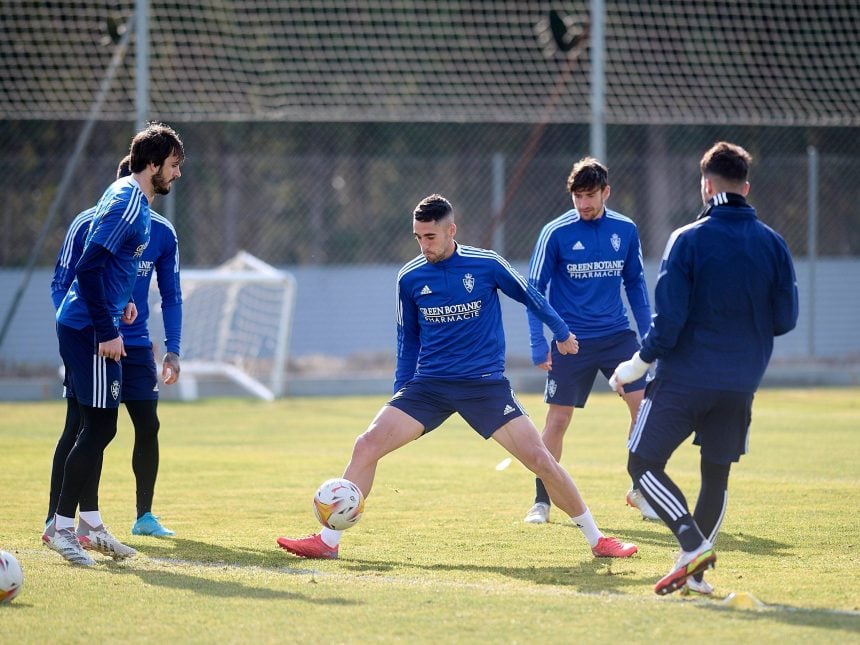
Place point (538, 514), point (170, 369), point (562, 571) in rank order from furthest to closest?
point (538, 514), point (170, 369), point (562, 571)

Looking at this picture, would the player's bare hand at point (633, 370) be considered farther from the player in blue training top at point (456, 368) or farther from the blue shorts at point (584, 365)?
the blue shorts at point (584, 365)

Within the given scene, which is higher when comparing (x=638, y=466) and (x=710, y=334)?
(x=710, y=334)

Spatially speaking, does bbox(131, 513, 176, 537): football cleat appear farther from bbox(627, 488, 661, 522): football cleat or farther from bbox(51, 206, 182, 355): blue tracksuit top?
bbox(627, 488, 661, 522): football cleat

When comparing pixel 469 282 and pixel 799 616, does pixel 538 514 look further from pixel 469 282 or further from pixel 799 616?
pixel 799 616

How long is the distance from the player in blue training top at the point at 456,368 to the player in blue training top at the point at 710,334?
3.34 feet

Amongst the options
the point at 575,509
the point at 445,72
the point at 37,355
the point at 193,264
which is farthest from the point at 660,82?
Answer: the point at 575,509

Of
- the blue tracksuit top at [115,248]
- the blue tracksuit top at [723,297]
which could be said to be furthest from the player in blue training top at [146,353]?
the blue tracksuit top at [723,297]

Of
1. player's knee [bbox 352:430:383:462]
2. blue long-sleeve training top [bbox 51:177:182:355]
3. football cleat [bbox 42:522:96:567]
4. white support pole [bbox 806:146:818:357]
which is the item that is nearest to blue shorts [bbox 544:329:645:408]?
player's knee [bbox 352:430:383:462]

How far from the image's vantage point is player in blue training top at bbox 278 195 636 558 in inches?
262

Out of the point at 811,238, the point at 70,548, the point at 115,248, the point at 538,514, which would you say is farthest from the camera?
the point at 811,238

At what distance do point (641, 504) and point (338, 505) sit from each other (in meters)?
2.43

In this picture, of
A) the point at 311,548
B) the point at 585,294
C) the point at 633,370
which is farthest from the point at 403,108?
the point at 633,370

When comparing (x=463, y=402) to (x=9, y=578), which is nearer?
(x=9, y=578)

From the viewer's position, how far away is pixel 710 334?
559cm
